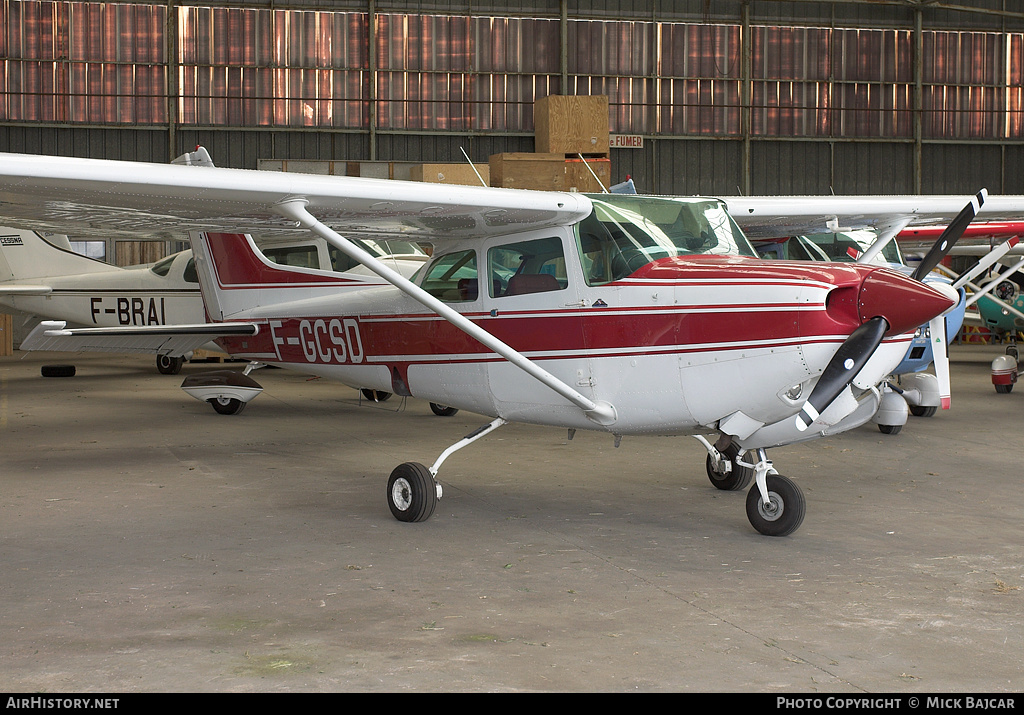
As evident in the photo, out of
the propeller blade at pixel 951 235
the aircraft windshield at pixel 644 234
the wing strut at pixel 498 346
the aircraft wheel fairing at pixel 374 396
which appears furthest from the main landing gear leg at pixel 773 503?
the aircraft wheel fairing at pixel 374 396

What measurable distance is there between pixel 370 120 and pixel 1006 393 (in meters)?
15.0

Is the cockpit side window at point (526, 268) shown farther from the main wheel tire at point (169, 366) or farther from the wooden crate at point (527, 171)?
the main wheel tire at point (169, 366)

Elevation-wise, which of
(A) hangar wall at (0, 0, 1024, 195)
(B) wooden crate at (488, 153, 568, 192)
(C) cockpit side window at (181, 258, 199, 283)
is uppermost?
(A) hangar wall at (0, 0, 1024, 195)

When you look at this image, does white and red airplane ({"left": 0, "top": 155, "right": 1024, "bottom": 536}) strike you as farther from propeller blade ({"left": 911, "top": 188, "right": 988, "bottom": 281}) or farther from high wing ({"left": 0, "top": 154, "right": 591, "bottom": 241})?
propeller blade ({"left": 911, "top": 188, "right": 988, "bottom": 281})

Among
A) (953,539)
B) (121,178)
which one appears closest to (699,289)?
(953,539)

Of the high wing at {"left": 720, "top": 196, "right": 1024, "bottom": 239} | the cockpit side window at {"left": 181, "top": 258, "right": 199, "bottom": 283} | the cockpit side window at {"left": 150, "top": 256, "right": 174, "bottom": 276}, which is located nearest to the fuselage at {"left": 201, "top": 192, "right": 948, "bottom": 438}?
the high wing at {"left": 720, "top": 196, "right": 1024, "bottom": 239}

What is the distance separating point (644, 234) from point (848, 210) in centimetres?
318

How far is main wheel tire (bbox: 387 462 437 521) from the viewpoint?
19.8 ft

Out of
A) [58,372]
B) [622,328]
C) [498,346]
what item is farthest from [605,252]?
[58,372]

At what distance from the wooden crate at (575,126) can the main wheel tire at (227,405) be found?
10.0m

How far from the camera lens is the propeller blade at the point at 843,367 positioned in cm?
475

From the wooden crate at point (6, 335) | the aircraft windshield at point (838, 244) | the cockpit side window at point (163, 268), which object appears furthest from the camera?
the wooden crate at point (6, 335)

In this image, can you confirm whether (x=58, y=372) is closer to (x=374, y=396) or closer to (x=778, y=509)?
(x=374, y=396)

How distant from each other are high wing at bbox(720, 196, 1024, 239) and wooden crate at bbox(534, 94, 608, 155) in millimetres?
11149
